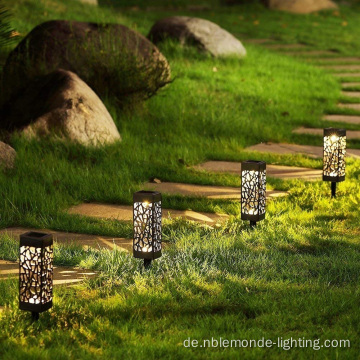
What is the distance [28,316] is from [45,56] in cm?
631

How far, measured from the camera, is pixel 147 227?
15.1 feet

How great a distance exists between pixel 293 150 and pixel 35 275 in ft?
16.5

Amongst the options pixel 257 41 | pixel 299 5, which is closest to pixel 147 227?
pixel 257 41

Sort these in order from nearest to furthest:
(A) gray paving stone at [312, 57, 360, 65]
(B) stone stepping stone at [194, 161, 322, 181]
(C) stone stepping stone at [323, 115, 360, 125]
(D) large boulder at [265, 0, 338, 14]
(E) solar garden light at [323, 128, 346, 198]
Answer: (E) solar garden light at [323, 128, 346, 198] → (B) stone stepping stone at [194, 161, 322, 181] → (C) stone stepping stone at [323, 115, 360, 125] → (A) gray paving stone at [312, 57, 360, 65] → (D) large boulder at [265, 0, 338, 14]

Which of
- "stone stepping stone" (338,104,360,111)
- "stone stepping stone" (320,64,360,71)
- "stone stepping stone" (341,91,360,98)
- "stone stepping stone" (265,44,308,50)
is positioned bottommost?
"stone stepping stone" (338,104,360,111)

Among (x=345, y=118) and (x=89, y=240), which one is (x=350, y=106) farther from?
(x=89, y=240)

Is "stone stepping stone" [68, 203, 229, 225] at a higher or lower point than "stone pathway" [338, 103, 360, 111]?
lower

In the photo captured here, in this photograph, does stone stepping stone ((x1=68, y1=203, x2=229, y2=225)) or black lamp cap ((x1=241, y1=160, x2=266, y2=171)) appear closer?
black lamp cap ((x1=241, y1=160, x2=266, y2=171))

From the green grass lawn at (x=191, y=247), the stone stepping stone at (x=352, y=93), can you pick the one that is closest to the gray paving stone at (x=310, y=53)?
the stone stepping stone at (x=352, y=93)

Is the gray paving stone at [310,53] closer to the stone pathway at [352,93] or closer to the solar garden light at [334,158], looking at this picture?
the stone pathway at [352,93]

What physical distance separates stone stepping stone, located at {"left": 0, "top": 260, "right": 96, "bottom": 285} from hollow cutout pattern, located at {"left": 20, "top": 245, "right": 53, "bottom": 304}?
568 mm

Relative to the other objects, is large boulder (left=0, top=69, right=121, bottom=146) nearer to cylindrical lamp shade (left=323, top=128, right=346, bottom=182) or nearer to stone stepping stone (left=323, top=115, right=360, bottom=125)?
cylindrical lamp shade (left=323, top=128, right=346, bottom=182)

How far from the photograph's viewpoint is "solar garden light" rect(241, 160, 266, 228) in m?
5.55

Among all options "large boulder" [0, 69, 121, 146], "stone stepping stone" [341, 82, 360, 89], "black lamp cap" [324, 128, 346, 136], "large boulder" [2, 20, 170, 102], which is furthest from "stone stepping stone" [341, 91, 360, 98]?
"black lamp cap" [324, 128, 346, 136]
